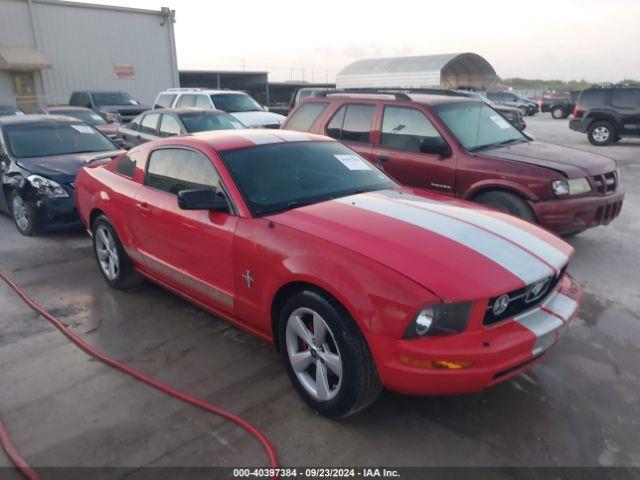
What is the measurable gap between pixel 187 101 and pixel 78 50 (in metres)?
12.9

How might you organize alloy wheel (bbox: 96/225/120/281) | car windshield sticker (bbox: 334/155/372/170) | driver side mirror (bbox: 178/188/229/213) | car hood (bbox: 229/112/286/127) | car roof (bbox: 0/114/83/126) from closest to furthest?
driver side mirror (bbox: 178/188/229/213), car windshield sticker (bbox: 334/155/372/170), alloy wheel (bbox: 96/225/120/281), car roof (bbox: 0/114/83/126), car hood (bbox: 229/112/286/127)

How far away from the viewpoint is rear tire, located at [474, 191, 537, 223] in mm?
5305

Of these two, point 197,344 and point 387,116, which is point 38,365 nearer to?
point 197,344

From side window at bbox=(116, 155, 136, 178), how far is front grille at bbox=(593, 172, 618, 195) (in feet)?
15.6

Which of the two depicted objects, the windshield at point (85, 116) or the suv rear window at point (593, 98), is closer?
the windshield at point (85, 116)

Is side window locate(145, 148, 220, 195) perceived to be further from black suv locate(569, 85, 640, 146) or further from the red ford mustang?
black suv locate(569, 85, 640, 146)

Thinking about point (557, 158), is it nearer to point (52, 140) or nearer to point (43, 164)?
point (43, 164)

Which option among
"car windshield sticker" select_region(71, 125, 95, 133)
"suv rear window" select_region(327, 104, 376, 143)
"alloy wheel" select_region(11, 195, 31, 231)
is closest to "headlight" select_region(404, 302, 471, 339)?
"suv rear window" select_region(327, 104, 376, 143)

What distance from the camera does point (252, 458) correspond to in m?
2.64

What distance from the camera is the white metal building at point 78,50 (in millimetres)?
21203

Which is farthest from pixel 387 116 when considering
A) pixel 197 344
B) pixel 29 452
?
pixel 29 452

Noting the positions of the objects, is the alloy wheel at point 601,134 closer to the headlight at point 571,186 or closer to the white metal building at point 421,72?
the headlight at point 571,186

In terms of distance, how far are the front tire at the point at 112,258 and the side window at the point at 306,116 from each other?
3.30 m

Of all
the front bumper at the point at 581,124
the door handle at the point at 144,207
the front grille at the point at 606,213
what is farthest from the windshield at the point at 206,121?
the front bumper at the point at 581,124
